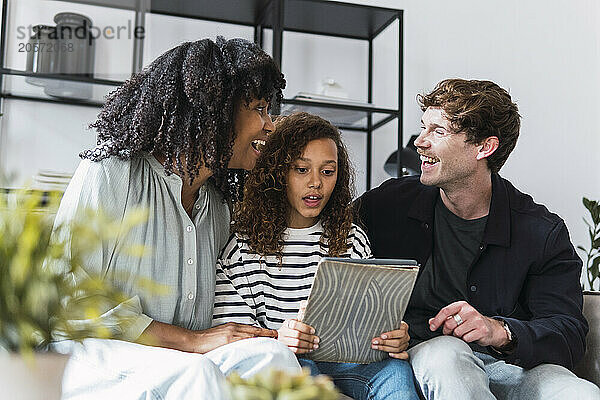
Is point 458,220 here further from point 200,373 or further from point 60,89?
point 60,89

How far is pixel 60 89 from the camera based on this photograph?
270 cm

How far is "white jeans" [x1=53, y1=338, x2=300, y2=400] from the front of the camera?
1210 millimetres

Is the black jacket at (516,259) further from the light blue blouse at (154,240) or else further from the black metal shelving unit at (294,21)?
the black metal shelving unit at (294,21)

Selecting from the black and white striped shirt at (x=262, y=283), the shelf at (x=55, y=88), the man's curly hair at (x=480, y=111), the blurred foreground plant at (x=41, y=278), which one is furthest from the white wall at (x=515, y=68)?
the blurred foreground plant at (x=41, y=278)

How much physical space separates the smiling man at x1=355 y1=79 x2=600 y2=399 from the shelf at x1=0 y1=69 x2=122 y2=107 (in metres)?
1.22

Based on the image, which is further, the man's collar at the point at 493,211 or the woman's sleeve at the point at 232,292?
the man's collar at the point at 493,211

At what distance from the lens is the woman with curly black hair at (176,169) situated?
156 centimetres

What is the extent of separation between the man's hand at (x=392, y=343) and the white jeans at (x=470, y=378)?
0.15ft

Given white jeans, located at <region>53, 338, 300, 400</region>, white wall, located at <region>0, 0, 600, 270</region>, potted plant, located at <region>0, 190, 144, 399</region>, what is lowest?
white jeans, located at <region>53, 338, 300, 400</region>

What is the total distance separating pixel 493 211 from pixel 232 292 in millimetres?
720

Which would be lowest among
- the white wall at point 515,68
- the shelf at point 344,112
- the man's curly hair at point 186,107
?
the man's curly hair at point 186,107

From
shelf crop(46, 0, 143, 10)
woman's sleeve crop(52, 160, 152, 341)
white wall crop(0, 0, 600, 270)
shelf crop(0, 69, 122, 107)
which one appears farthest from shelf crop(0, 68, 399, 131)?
woman's sleeve crop(52, 160, 152, 341)

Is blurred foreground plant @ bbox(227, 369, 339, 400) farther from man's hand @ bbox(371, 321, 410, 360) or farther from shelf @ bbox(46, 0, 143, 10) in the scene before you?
shelf @ bbox(46, 0, 143, 10)

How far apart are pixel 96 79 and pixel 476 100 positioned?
137 cm
